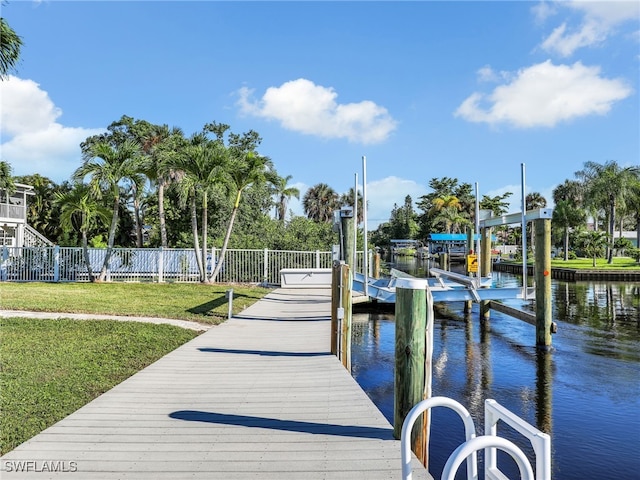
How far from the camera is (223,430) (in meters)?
4.40

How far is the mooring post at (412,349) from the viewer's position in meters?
4.24

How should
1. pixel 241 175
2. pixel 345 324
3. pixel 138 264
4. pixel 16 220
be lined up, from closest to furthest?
pixel 345 324, pixel 241 175, pixel 138 264, pixel 16 220

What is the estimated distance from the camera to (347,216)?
472 inches

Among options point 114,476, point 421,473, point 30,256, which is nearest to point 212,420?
point 114,476

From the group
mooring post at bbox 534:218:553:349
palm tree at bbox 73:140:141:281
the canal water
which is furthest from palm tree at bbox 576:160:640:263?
palm tree at bbox 73:140:141:281

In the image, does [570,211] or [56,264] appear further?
[570,211]

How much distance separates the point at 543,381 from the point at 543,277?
9.10 ft

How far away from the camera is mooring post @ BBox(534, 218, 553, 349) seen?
1071 cm

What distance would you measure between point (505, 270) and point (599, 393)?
124 feet

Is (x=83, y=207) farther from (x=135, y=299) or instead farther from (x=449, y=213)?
(x=449, y=213)

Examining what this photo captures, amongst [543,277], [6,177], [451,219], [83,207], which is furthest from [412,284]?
[451,219]

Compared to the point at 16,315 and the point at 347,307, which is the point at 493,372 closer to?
the point at 347,307

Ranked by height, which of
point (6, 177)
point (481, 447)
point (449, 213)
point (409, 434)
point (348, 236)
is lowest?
point (409, 434)

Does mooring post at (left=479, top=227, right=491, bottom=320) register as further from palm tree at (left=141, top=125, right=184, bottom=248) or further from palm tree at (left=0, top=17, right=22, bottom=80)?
palm tree at (left=0, top=17, right=22, bottom=80)
